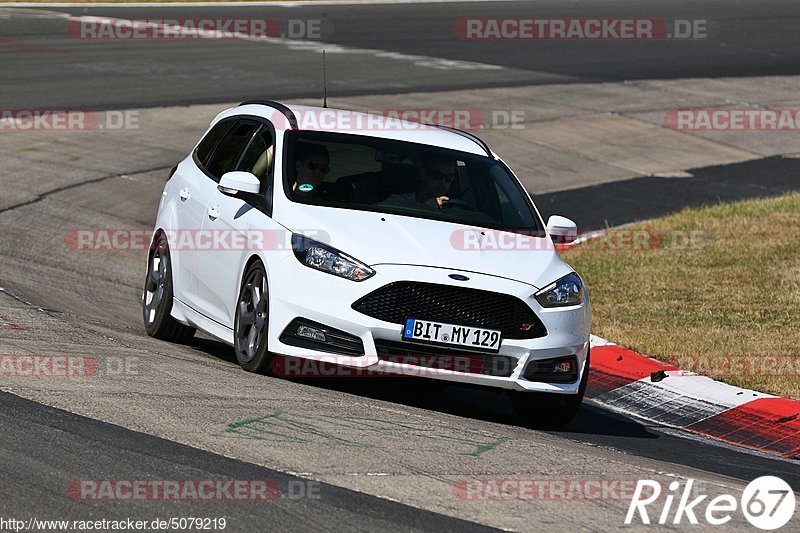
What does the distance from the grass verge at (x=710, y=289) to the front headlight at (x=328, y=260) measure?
3.46 m

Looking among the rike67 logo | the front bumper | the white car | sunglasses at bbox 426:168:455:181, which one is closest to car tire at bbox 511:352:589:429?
the white car

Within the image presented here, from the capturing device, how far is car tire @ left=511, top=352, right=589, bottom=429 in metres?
8.65

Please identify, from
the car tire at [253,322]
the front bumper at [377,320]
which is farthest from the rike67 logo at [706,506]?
the car tire at [253,322]

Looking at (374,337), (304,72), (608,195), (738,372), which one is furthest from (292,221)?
(304,72)

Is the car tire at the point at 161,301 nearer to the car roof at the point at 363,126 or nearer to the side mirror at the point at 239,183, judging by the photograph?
the car roof at the point at 363,126

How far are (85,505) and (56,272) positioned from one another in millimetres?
7169

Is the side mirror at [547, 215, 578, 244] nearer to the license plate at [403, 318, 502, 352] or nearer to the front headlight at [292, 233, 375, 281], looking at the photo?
the license plate at [403, 318, 502, 352]

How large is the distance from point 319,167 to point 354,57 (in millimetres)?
18661

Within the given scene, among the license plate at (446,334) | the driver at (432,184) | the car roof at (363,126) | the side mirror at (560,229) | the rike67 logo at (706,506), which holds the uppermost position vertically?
the car roof at (363,126)

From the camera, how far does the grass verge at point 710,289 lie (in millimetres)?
10711

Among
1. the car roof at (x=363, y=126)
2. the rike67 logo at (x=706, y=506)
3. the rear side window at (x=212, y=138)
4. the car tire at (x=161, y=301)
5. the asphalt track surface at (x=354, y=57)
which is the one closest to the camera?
the rike67 logo at (x=706, y=506)

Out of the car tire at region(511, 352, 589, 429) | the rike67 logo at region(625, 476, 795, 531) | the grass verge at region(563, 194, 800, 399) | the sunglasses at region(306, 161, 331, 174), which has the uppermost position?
the sunglasses at region(306, 161, 331, 174)

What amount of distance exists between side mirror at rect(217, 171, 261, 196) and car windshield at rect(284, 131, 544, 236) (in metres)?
0.23

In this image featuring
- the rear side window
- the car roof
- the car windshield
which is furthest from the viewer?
the rear side window
